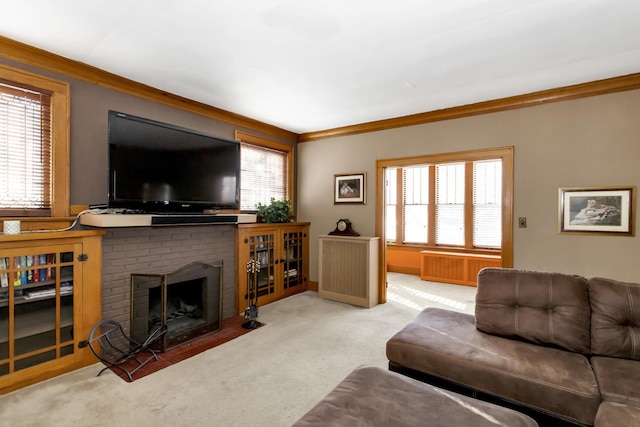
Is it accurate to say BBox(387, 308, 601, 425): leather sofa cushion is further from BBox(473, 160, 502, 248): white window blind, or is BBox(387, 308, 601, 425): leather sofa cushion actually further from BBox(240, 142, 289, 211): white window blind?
BBox(473, 160, 502, 248): white window blind

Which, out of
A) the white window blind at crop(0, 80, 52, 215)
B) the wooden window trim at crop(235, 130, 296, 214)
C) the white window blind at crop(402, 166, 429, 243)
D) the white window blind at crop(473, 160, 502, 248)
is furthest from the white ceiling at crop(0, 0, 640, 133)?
the white window blind at crop(402, 166, 429, 243)

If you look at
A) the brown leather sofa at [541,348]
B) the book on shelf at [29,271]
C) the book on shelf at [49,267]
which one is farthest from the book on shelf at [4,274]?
the brown leather sofa at [541,348]

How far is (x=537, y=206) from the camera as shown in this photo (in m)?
3.31

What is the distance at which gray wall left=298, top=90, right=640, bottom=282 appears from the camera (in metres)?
2.93

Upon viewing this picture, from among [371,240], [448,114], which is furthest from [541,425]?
[448,114]

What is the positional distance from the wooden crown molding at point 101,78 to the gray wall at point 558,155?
251 cm

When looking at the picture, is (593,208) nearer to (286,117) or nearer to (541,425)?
(541,425)

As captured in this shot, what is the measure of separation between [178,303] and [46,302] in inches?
46.5

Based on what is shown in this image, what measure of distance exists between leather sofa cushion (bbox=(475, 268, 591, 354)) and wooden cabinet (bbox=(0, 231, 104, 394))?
124 inches

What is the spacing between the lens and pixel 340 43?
231 centimetres

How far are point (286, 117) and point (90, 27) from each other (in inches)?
91.9

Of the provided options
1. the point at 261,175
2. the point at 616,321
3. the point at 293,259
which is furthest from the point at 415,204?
the point at 616,321

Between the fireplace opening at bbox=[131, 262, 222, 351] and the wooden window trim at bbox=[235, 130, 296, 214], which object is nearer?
the fireplace opening at bbox=[131, 262, 222, 351]

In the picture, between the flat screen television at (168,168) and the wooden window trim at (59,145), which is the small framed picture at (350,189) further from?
the wooden window trim at (59,145)
